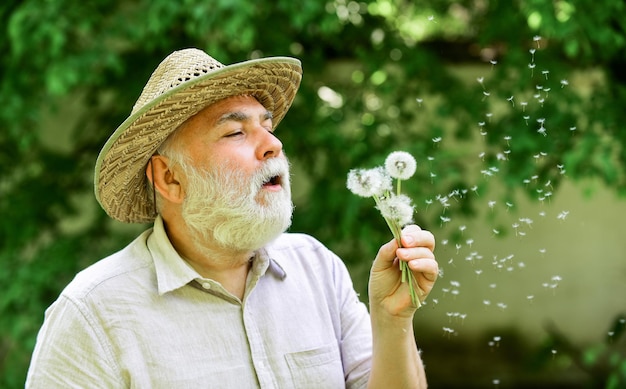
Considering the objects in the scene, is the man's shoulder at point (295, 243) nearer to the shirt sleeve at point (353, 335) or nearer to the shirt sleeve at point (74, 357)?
the shirt sleeve at point (353, 335)

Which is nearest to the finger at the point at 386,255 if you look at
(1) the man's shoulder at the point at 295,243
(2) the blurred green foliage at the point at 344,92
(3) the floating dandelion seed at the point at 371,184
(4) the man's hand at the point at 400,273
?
(4) the man's hand at the point at 400,273

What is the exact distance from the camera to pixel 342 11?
13.3 ft

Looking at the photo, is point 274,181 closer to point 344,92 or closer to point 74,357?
point 74,357

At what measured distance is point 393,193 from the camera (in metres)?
1.62

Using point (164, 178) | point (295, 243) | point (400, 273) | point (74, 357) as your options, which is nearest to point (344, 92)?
point (295, 243)

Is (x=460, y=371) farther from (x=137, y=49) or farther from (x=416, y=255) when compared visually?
(x=416, y=255)

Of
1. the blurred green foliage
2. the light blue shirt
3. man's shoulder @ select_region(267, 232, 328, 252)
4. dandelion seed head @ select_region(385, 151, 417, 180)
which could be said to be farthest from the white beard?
the blurred green foliage

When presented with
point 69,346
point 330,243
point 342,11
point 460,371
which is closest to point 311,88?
point 342,11

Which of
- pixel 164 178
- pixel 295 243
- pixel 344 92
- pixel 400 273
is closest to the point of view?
pixel 400 273

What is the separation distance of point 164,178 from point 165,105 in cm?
22

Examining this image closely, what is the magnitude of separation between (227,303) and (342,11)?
2.54 m

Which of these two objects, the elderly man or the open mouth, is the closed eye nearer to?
the elderly man

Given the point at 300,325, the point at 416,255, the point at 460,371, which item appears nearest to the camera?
the point at 416,255

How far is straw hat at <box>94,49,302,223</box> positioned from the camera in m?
1.77
